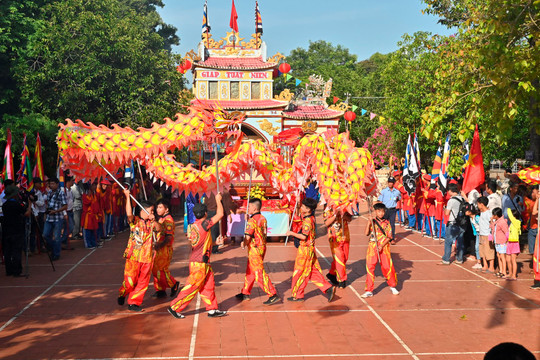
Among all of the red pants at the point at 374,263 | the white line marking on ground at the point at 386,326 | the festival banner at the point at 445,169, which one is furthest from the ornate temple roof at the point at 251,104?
the red pants at the point at 374,263

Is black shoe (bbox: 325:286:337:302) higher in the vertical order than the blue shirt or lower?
lower

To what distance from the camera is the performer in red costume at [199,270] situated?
7609 millimetres

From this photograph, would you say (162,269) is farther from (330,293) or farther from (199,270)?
(330,293)

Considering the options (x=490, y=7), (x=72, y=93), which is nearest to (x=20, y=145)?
(x=72, y=93)

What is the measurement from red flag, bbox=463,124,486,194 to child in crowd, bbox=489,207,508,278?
3.62ft

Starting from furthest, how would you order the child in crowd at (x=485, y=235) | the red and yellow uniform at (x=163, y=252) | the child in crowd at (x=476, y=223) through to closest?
1. the child in crowd at (x=476, y=223)
2. the child in crowd at (x=485, y=235)
3. the red and yellow uniform at (x=163, y=252)

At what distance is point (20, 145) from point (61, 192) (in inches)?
328

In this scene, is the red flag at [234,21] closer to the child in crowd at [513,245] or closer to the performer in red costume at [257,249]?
the child in crowd at [513,245]

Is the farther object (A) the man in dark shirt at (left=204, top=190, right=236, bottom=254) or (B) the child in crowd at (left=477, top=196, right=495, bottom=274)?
→ (A) the man in dark shirt at (left=204, top=190, right=236, bottom=254)

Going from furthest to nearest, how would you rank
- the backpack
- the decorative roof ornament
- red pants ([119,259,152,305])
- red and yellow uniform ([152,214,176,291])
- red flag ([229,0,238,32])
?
the decorative roof ornament → red flag ([229,0,238,32]) → the backpack → red and yellow uniform ([152,214,176,291]) → red pants ([119,259,152,305])

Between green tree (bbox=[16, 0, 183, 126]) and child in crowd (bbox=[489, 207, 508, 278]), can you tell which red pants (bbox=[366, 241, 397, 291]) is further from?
green tree (bbox=[16, 0, 183, 126])

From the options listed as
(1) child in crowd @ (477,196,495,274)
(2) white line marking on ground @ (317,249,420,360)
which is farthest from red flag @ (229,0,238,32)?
(2) white line marking on ground @ (317,249,420,360)

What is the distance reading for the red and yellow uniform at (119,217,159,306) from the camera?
804 cm

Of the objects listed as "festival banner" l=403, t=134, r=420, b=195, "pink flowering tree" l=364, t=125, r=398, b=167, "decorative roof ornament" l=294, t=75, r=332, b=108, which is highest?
"decorative roof ornament" l=294, t=75, r=332, b=108
